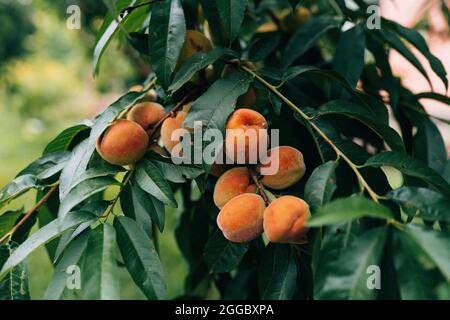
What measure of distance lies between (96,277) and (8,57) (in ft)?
33.0

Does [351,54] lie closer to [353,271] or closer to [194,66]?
[194,66]

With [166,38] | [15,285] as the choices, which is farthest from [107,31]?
[15,285]

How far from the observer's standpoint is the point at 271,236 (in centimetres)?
A: 63

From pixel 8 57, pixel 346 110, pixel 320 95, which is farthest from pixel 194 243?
pixel 8 57

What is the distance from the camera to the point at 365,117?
697 mm

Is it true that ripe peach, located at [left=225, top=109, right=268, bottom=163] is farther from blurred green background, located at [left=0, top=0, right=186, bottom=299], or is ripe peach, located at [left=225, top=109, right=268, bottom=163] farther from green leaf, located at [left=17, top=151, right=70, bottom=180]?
blurred green background, located at [left=0, top=0, right=186, bottom=299]

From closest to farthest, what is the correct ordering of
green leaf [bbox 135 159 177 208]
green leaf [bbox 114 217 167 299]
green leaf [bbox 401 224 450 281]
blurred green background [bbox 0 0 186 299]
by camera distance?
green leaf [bbox 401 224 450 281] → green leaf [bbox 114 217 167 299] → green leaf [bbox 135 159 177 208] → blurred green background [bbox 0 0 186 299]

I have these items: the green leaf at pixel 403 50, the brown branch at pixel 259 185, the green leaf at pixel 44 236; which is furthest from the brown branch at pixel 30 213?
the green leaf at pixel 403 50

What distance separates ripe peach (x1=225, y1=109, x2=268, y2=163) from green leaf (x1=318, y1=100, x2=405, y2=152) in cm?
10

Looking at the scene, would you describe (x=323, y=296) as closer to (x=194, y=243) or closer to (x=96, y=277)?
(x=96, y=277)

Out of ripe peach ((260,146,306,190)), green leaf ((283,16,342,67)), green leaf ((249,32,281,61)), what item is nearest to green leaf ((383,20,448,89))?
green leaf ((283,16,342,67))

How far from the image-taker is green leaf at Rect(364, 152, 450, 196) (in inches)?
24.1

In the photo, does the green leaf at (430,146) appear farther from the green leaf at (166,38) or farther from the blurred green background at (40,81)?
the blurred green background at (40,81)

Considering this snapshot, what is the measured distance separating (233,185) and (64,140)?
0.33 metres
